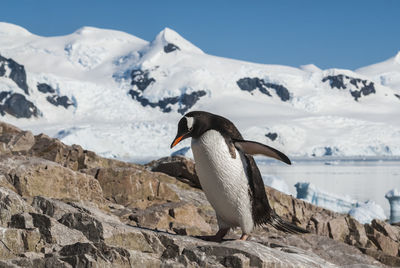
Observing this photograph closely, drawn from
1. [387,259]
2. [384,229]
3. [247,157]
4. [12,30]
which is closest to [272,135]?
[384,229]

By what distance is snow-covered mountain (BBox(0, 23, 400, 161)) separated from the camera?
345 ft

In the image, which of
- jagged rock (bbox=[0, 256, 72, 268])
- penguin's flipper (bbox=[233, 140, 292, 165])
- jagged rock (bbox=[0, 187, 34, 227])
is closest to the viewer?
jagged rock (bbox=[0, 256, 72, 268])

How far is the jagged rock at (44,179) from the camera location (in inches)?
264

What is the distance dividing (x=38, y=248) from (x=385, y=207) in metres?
30.0

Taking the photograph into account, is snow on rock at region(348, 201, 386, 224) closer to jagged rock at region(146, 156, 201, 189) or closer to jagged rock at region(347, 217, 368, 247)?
jagged rock at region(347, 217, 368, 247)

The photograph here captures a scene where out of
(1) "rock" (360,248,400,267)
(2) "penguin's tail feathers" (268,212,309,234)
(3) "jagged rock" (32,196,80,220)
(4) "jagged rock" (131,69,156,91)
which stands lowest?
(1) "rock" (360,248,400,267)

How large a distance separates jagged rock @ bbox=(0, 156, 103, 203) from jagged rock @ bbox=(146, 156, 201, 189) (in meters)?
2.81

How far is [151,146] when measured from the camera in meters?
90.5

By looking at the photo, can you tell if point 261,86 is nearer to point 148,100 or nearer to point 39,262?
point 148,100

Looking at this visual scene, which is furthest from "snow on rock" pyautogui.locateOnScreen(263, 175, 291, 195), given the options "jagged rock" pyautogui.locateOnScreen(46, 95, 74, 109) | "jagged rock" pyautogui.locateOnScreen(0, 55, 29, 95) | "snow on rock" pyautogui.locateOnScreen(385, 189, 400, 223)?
"jagged rock" pyautogui.locateOnScreen(0, 55, 29, 95)

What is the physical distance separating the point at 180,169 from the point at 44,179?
3.60 m

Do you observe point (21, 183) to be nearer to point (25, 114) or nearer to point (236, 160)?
point (236, 160)

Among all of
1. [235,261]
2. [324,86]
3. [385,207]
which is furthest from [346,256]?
[324,86]

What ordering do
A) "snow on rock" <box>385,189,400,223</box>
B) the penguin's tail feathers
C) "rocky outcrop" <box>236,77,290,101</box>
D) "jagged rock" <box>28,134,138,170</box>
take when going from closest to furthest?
the penguin's tail feathers, "jagged rock" <box>28,134,138,170</box>, "snow on rock" <box>385,189,400,223</box>, "rocky outcrop" <box>236,77,290,101</box>
